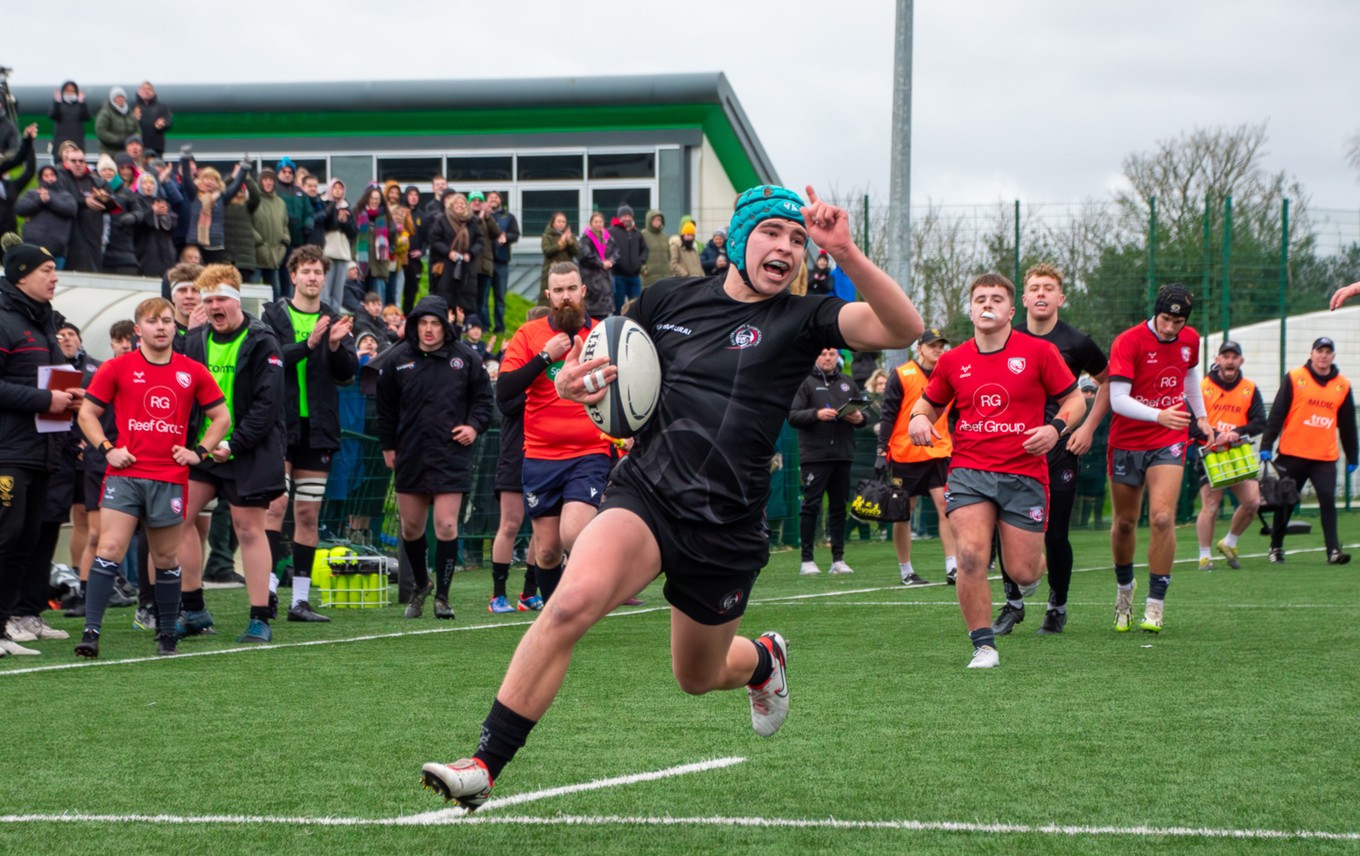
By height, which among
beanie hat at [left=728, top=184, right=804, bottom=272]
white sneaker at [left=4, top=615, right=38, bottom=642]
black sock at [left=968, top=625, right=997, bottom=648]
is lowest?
white sneaker at [left=4, top=615, right=38, bottom=642]

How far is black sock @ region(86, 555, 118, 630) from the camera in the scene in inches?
350

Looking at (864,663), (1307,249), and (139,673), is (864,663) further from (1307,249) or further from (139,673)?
(1307,249)

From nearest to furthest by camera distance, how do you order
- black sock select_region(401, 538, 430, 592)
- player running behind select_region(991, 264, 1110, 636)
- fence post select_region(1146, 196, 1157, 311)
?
player running behind select_region(991, 264, 1110, 636) < black sock select_region(401, 538, 430, 592) < fence post select_region(1146, 196, 1157, 311)

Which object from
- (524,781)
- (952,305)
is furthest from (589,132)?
(524,781)

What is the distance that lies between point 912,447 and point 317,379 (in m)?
5.78

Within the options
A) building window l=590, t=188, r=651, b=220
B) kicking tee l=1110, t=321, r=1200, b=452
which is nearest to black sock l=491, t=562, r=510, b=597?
kicking tee l=1110, t=321, r=1200, b=452

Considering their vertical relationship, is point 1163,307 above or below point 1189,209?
below

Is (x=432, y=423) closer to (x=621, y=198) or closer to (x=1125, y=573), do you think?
(x=1125, y=573)

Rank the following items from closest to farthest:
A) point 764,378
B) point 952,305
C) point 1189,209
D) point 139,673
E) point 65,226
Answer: point 764,378 → point 139,673 → point 65,226 → point 1189,209 → point 952,305

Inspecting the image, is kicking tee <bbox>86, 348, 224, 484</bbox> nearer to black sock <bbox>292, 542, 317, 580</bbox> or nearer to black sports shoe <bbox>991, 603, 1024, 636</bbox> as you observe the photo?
black sock <bbox>292, 542, 317, 580</bbox>

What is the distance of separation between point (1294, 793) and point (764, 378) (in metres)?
2.10

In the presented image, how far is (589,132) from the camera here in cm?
3466

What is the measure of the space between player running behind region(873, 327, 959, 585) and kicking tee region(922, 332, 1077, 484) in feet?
18.1

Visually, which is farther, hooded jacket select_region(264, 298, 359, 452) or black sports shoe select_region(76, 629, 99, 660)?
hooded jacket select_region(264, 298, 359, 452)
